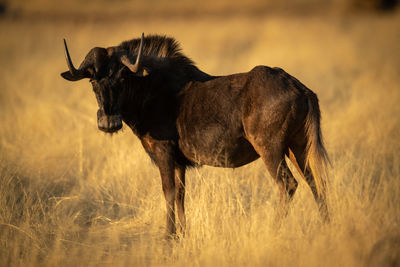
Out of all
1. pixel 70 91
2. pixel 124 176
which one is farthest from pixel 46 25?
pixel 124 176

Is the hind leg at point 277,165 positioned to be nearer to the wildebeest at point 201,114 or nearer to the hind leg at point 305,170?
the wildebeest at point 201,114

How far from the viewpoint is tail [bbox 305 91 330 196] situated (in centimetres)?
467

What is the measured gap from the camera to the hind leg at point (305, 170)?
15.6ft

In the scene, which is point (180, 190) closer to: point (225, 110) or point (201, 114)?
point (201, 114)

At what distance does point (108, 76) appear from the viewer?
4859mm

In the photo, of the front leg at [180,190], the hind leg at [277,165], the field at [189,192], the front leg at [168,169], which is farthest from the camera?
the front leg at [180,190]

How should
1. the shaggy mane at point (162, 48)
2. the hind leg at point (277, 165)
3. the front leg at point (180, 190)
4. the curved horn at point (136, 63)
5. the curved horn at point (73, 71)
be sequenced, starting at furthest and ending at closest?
the shaggy mane at point (162, 48), the front leg at point (180, 190), the curved horn at point (73, 71), the curved horn at point (136, 63), the hind leg at point (277, 165)

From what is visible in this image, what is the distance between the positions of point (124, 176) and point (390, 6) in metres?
31.5

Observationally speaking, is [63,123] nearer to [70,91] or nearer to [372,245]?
[70,91]

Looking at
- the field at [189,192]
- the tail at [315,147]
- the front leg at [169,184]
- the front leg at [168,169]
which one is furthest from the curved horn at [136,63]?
the tail at [315,147]

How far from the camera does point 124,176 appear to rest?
666cm

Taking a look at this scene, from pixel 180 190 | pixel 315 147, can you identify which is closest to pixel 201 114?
pixel 180 190

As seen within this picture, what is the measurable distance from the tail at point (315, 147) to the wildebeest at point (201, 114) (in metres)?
0.01

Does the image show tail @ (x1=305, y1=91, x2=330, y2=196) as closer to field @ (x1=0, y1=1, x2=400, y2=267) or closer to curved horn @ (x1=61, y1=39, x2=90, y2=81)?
field @ (x1=0, y1=1, x2=400, y2=267)
